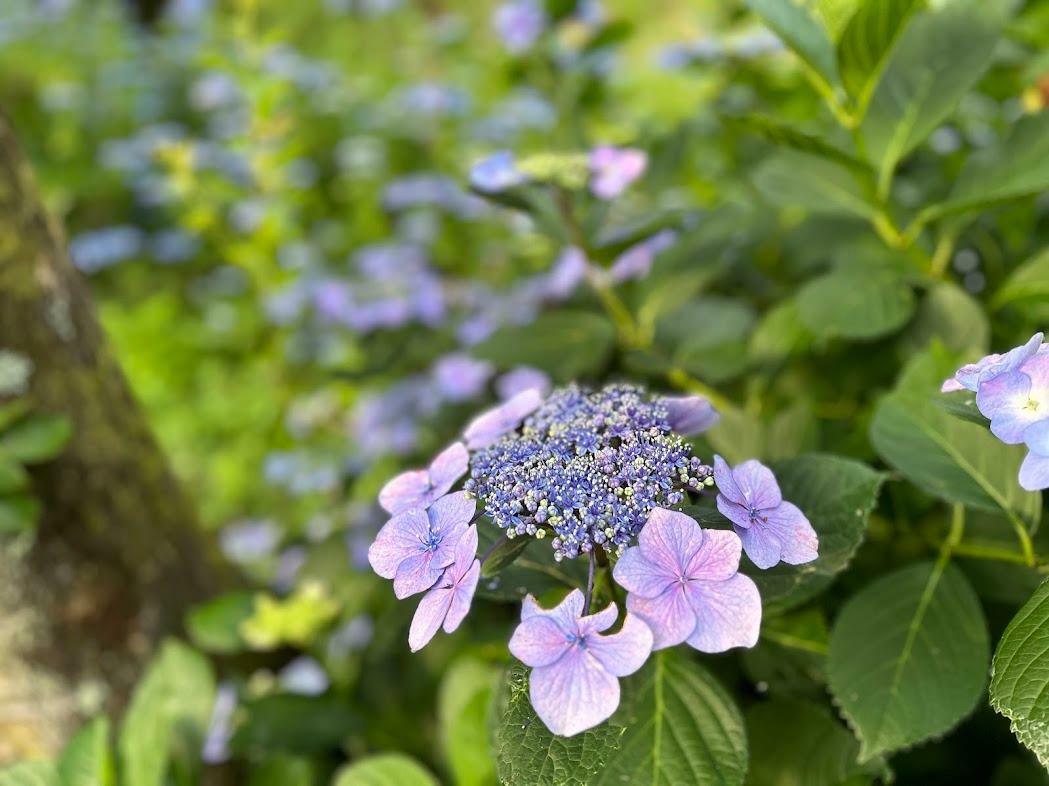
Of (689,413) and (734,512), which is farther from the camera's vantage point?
(689,413)

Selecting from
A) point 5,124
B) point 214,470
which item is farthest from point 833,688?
point 214,470

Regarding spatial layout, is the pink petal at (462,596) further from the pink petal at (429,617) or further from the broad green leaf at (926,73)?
the broad green leaf at (926,73)

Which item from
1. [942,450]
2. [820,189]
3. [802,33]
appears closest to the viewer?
[942,450]

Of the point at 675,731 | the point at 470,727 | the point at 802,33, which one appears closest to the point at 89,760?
the point at 470,727

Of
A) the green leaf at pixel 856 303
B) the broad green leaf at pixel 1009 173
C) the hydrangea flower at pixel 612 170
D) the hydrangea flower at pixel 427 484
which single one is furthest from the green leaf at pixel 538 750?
the hydrangea flower at pixel 612 170

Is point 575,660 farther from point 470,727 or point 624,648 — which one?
point 470,727

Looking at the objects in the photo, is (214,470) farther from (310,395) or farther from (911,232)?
(911,232)

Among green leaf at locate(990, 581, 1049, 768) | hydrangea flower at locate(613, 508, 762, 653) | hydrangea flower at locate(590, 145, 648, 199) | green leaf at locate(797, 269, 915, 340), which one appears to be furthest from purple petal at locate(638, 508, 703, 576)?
hydrangea flower at locate(590, 145, 648, 199)
